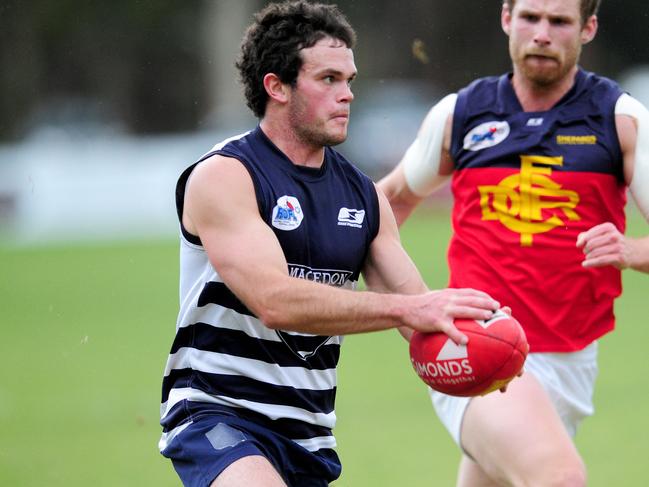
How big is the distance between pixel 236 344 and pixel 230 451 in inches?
17.0

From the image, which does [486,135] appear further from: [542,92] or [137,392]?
[137,392]

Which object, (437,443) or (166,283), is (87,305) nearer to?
(166,283)

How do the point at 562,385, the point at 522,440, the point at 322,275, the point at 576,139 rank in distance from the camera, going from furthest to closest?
the point at 562,385, the point at 576,139, the point at 522,440, the point at 322,275

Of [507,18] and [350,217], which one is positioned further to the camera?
[507,18]

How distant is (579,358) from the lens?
18.4 feet

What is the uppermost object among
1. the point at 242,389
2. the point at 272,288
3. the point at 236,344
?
the point at 272,288

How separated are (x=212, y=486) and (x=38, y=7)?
28060mm

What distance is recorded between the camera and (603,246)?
4.80 meters

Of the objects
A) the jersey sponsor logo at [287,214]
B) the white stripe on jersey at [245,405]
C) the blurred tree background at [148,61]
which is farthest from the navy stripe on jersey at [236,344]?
the blurred tree background at [148,61]

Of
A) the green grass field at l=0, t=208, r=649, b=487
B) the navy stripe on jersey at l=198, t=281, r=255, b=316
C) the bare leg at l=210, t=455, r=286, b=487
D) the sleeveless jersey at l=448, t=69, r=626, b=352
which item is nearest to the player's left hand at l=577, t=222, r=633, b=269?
the sleeveless jersey at l=448, t=69, r=626, b=352

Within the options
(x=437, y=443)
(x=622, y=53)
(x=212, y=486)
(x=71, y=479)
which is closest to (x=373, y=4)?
(x=622, y=53)

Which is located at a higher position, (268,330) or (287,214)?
(287,214)

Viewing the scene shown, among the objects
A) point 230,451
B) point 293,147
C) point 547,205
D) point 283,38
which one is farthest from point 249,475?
point 547,205

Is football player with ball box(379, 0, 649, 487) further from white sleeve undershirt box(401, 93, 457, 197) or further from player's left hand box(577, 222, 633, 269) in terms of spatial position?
player's left hand box(577, 222, 633, 269)
